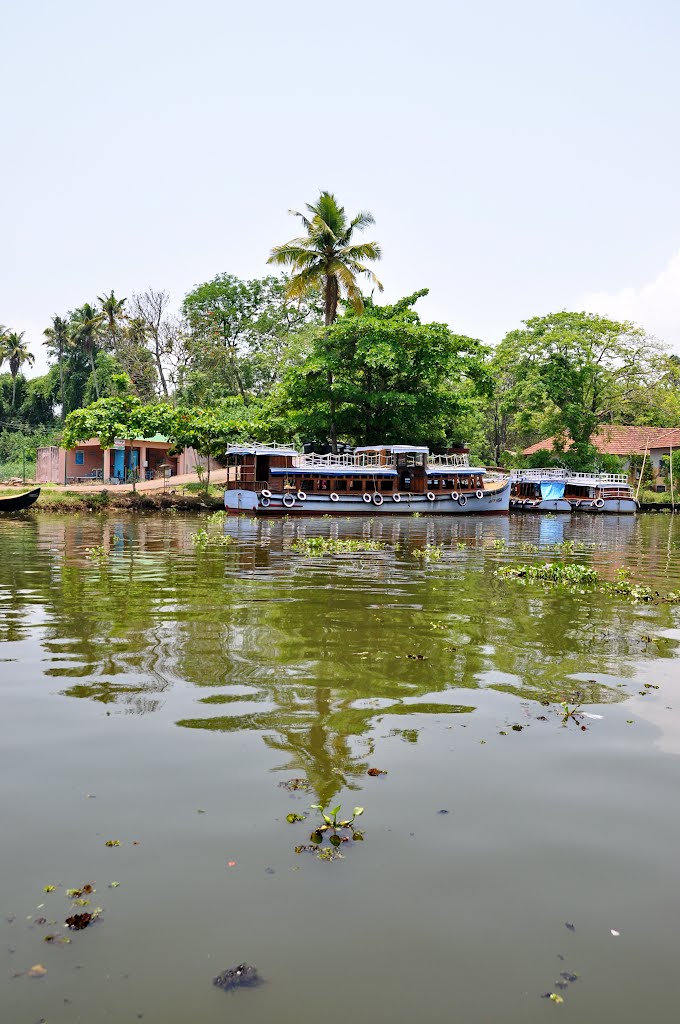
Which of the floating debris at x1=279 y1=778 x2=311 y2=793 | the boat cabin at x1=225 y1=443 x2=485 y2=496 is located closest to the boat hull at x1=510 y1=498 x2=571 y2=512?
the boat cabin at x1=225 y1=443 x2=485 y2=496

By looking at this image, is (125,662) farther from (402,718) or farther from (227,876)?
(227,876)

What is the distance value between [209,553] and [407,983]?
53.3ft

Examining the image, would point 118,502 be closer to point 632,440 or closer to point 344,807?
point 344,807

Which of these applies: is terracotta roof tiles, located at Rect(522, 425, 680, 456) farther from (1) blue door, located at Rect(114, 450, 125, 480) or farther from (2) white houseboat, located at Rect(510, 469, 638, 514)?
(1) blue door, located at Rect(114, 450, 125, 480)

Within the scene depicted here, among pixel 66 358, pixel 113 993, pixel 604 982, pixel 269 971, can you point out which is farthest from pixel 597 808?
pixel 66 358

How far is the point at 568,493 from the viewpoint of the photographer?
54219 mm

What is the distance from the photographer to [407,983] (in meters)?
2.85

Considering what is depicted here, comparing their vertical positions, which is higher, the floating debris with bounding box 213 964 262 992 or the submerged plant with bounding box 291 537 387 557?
the submerged plant with bounding box 291 537 387 557

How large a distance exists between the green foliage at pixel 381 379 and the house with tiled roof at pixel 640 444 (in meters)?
19.2

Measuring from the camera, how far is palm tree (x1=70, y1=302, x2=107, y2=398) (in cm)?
6831

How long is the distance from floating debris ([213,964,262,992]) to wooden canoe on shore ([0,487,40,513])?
108 ft

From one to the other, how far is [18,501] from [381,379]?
22.0 metres

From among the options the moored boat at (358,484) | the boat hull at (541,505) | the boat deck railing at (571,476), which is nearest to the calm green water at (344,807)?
the moored boat at (358,484)

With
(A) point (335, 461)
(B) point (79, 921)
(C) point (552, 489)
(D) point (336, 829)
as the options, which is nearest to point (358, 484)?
(A) point (335, 461)
